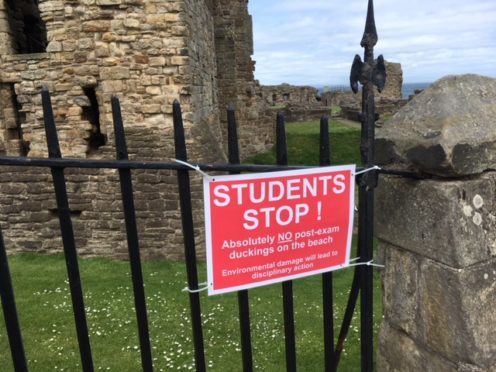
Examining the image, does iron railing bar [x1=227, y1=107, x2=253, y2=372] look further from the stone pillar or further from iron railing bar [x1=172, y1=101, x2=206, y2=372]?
the stone pillar

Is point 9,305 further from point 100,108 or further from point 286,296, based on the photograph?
point 100,108

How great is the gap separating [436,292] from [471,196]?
0.50 meters

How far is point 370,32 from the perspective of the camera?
6.60ft

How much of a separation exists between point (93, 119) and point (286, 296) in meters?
6.72

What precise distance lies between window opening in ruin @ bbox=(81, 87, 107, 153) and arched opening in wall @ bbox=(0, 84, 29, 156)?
121 centimetres

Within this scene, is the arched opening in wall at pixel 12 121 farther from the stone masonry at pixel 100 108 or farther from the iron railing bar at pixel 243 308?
the iron railing bar at pixel 243 308

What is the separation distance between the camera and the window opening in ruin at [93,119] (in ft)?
25.3

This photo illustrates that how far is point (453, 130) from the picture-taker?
6.39 ft

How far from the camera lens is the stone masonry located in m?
7.21

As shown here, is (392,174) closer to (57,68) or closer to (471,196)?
(471,196)

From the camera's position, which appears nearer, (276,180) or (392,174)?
(276,180)

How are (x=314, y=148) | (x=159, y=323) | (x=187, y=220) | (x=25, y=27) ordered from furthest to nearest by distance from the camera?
(x=314, y=148)
(x=25, y=27)
(x=159, y=323)
(x=187, y=220)

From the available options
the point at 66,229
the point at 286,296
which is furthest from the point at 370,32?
the point at 66,229

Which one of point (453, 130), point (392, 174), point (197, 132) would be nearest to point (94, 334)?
point (197, 132)
